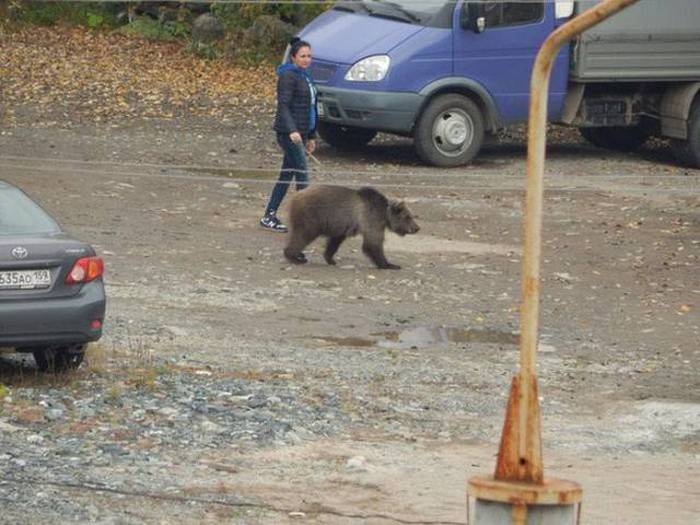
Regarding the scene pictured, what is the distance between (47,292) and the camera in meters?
10.9

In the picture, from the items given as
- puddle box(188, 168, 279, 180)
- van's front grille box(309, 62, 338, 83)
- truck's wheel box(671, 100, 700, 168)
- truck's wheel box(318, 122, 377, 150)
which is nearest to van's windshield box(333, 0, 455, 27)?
van's front grille box(309, 62, 338, 83)

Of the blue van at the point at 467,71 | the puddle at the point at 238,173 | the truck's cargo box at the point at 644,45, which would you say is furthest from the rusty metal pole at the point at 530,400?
the truck's cargo box at the point at 644,45

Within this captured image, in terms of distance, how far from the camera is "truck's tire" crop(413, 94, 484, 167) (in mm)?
21688

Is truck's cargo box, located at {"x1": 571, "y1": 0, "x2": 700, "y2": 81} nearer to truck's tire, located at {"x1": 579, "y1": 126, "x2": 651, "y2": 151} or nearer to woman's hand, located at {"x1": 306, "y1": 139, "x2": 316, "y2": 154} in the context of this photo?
truck's tire, located at {"x1": 579, "y1": 126, "x2": 651, "y2": 151}

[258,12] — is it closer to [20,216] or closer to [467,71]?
[467,71]

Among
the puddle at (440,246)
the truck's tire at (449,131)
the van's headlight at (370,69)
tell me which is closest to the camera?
the puddle at (440,246)

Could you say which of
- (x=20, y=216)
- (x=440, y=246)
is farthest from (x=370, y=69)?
(x=20, y=216)

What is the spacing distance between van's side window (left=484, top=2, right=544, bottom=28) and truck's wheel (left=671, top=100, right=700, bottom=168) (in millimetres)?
2415

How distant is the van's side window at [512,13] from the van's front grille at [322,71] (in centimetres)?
204

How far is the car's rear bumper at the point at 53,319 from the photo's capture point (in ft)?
35.0

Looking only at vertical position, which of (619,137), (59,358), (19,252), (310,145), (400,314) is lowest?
(619,137)

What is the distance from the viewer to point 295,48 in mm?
17750

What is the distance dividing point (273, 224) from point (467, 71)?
15.2 ft

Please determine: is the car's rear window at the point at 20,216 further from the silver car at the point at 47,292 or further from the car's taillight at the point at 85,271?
the car's taillight at the point at 85,271
